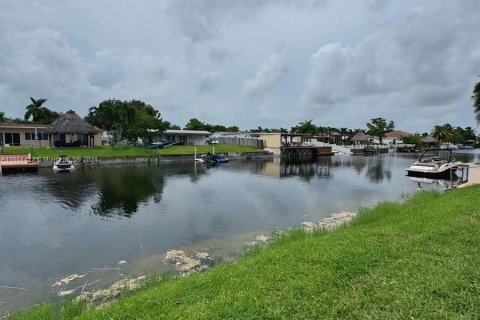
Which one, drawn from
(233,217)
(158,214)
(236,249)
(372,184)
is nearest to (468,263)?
(236,249)

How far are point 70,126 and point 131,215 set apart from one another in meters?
40.1

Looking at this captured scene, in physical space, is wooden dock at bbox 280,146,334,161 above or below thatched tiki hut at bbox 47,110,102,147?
below

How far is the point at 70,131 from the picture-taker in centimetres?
5138

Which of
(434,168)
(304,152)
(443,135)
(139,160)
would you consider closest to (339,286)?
(434,168)

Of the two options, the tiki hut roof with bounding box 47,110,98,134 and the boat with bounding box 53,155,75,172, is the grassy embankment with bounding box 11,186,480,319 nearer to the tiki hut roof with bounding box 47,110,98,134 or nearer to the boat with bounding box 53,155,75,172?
the boat with bounding box 53,155,75,172

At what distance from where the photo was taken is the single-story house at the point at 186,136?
74.4m

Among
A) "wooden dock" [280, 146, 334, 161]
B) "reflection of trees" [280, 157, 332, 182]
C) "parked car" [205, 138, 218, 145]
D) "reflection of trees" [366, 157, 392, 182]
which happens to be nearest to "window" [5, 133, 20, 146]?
"parked car" [205, 138, 218, 145]

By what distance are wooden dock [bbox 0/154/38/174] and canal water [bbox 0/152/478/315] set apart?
4.96 m

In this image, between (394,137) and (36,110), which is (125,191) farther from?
(394,137)

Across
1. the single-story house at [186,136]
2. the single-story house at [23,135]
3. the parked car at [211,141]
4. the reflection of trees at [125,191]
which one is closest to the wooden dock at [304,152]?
the parked car at [211,141]

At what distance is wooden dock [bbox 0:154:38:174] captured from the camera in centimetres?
3788

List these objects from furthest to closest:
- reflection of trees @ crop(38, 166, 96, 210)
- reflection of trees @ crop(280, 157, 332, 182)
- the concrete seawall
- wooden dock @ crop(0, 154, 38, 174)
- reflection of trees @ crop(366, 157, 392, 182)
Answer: the concrete seawall
reflection of trees @ crop(280, 157, 332, 182)
wooden dock @ crop(0, 154, 38, 174)
reflection of trees @ crop(366, 157, 392, 182)
reflection of trees @ crop(38, 166, 96, 210)

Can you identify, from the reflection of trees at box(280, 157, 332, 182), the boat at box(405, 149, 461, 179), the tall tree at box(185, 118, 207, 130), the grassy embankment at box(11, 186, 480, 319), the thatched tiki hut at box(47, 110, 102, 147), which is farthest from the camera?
the tall tree at box(185, 118, 207, 130)

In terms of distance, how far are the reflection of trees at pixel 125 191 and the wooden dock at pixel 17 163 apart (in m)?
9.41
